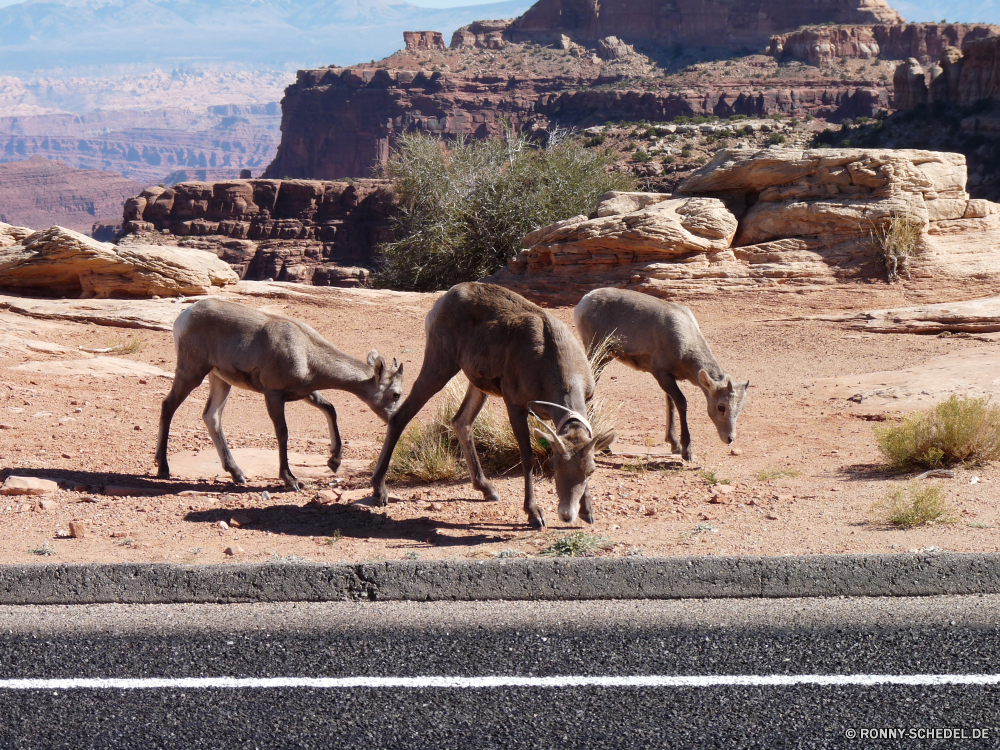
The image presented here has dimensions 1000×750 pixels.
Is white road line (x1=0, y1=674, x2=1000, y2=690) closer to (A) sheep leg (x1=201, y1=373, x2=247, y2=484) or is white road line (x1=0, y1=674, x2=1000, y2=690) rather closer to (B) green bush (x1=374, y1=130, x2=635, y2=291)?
(A) sheep leg (x1=201, y1=373, x2=247, y2=484)

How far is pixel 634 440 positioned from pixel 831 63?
12515 cm

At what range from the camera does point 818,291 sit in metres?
19.9

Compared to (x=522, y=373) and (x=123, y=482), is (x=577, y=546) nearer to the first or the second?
(x=522, y=373)

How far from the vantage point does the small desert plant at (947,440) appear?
7732 millimetres

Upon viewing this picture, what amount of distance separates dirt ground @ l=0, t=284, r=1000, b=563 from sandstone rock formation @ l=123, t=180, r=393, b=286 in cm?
7316

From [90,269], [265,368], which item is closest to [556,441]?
[265,368]

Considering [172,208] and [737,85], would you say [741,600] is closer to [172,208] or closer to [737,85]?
[172,208]

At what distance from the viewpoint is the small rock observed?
23.6ft

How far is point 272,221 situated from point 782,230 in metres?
75.4

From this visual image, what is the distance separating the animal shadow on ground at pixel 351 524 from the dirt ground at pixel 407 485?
0.07ft

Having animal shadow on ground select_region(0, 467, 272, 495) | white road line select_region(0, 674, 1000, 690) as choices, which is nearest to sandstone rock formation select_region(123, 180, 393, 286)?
animal shadow on ground select_region(0, 467, 272, 495)

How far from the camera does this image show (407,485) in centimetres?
823

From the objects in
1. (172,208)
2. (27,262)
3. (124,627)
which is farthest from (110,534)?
(172,208)

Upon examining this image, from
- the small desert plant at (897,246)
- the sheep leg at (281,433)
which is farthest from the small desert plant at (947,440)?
the small desert plant at (897,246)
